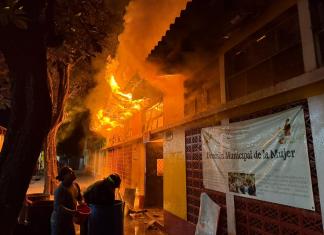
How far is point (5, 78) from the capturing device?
8.43 meters

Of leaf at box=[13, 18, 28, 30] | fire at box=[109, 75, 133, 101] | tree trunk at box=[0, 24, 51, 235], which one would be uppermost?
fire at box=[109, 75, 133, 101]

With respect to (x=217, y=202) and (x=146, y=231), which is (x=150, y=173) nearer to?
(x=146, y=231)

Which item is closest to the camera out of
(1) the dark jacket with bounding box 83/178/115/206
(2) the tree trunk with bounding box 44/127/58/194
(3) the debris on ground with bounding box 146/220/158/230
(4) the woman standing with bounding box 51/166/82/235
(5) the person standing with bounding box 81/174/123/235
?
(4) the woman standing with bounding box 51/166/82/235

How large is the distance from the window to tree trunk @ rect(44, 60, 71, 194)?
5416 millimetres

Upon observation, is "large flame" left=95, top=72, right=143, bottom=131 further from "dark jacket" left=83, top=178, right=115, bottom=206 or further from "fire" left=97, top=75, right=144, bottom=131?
"dark jacket" left=83, top=178, right=115, bottom=206

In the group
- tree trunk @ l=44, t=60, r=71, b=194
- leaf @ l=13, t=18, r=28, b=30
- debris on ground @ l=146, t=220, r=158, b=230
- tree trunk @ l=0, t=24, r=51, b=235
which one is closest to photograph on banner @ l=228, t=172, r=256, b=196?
tree trunk @ l=0, t=24, r=51, b=235

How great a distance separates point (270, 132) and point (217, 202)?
2350 mm

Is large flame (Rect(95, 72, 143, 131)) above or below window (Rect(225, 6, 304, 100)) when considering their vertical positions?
above

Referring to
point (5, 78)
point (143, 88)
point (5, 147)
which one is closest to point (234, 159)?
point (5, 147)

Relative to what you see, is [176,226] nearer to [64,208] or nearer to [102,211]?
[102,211]

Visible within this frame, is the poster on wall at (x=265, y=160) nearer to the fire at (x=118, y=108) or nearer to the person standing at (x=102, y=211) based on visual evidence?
the person standing at (x=102, y=211)

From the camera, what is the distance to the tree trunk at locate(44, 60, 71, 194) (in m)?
9.61

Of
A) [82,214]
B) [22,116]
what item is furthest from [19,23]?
[82,214]

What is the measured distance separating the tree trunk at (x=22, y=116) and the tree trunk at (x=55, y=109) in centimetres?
490
